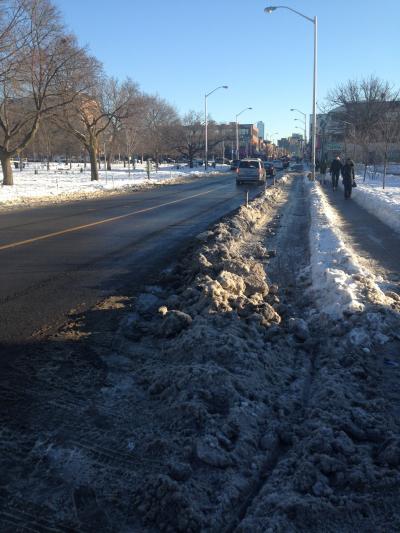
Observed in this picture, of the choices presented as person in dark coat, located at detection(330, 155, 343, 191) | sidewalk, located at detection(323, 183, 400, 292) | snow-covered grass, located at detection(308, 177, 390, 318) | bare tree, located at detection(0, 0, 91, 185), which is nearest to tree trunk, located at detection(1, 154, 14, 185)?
bare tree, located at detection(0, 0, 91, 185)

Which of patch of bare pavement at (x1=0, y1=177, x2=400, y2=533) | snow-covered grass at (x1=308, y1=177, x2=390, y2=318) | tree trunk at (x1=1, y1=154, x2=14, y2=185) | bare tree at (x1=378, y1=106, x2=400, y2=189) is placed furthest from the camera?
tree trunk at (x1=1, y1=154, x2=14, y2=185)

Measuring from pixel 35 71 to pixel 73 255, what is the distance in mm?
24086

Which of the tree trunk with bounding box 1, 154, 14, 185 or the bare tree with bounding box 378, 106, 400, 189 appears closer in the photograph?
the bare tree with bounding box 378, 106, 400, 189

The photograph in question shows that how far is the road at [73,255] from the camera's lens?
6.44 meters

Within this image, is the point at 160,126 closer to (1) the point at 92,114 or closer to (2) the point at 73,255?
(1) the point at 92,114

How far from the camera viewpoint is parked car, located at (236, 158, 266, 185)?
125 ft

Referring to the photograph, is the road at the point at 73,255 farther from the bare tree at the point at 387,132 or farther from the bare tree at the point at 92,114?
the bare tree at the point at 92,114

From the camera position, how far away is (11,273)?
8.38 metres

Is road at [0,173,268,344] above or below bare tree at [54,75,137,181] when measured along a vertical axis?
below

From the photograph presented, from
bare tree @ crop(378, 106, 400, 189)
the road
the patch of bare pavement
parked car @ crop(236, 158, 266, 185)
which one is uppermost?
bare tree @ crop(378, 106, 400, 189)

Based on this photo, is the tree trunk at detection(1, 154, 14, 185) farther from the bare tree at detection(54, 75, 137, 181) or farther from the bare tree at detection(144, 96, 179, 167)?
the bare tree at detection(144, 96, 179, 167)

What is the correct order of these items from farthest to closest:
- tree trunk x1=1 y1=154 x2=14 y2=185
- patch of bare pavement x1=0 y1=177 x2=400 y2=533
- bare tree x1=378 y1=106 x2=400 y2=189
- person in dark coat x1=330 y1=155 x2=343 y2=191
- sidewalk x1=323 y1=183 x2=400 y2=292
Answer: tree trunk x1=1 y1=154 x2=14 y2=185
bare tree x1=378 y1=106 x2=400 y2=189
person in dark coat x1=330 y1=155 x2=343 y2=191
sidewalk x1=323 y1=183 x2=400 y2=292
patch of bare pavement x1=0 y1=177 x2=400 y2=533

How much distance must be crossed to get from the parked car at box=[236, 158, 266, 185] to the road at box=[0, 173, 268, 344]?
64.1 feet

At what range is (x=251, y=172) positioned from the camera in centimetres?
3812
